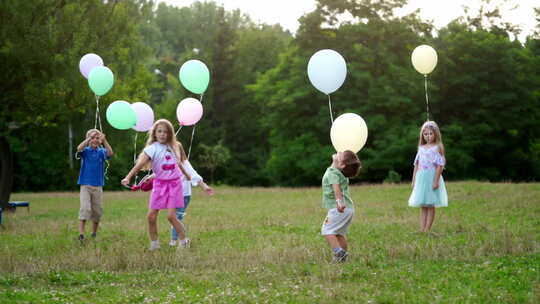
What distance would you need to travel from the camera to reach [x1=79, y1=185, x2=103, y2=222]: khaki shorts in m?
10.6

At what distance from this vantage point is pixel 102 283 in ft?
21.7

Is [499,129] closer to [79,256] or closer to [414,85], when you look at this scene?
[414,85]

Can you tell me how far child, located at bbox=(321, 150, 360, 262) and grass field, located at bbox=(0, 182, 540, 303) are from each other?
0.26 metres

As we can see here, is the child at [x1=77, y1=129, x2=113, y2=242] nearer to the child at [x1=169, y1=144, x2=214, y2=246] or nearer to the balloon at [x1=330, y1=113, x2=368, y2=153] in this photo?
the child at [x1=169, y1=144, x2=214, y2=246]

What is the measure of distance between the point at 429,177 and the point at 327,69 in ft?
8.65

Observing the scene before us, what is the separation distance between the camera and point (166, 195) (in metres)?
8.88

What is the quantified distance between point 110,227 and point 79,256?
4665 millimetres

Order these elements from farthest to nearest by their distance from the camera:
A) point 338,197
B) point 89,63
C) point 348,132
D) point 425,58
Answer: point 425,58 → point 89,63 → point 348,132 → point 338,197

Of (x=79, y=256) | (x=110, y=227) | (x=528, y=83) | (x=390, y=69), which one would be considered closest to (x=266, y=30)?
(x=390, y=69)

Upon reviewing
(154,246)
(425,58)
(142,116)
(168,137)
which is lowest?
(154,246)

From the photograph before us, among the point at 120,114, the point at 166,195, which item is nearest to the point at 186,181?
the point at 166,195

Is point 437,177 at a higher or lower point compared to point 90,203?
higher

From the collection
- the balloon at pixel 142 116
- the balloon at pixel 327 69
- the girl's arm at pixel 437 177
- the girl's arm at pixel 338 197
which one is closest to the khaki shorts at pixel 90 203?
the balloon at pixel 142 116

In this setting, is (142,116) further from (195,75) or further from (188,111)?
(195,75)
